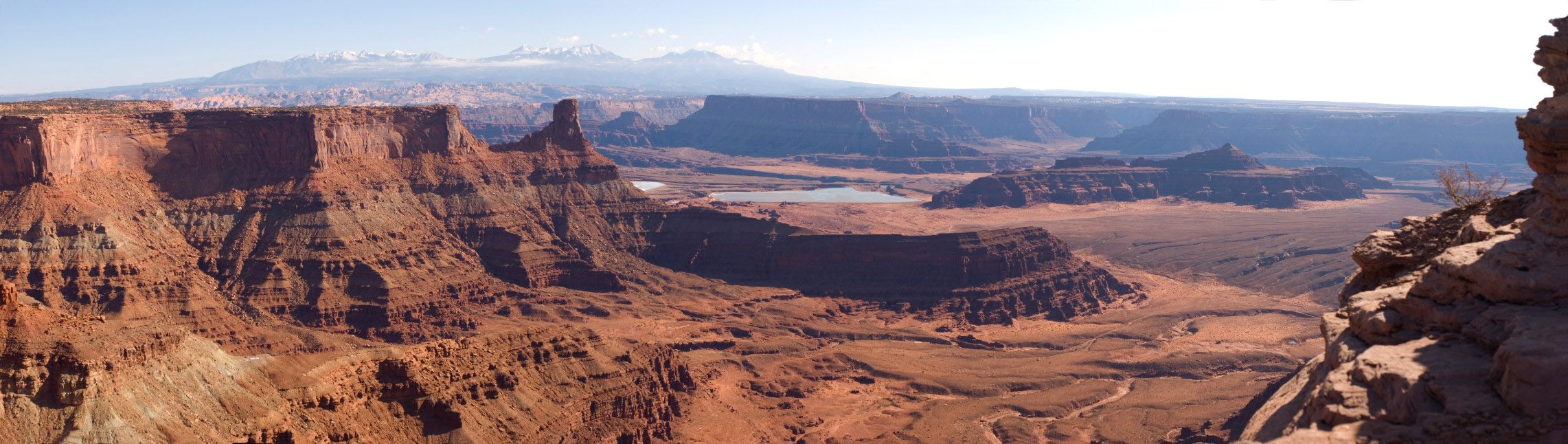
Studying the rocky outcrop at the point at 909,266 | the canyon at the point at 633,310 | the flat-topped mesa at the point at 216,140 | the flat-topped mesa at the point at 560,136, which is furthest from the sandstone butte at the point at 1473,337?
the flat-topped mesa at the point at 560,136

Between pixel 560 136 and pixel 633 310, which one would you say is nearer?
pixel 633 310

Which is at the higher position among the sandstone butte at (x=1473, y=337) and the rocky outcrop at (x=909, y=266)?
the sandstone butte at (x=1473, y=337)

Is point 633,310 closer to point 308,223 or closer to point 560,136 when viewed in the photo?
point 308,223

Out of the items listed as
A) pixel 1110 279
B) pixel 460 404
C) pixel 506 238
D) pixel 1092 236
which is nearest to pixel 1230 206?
pixel 1092 236

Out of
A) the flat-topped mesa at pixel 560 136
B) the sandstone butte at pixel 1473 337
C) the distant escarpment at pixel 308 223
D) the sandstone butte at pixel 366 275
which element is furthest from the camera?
the flat-topped mesa at pixel 560 136

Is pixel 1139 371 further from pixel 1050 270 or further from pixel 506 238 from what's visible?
pixel 506 238

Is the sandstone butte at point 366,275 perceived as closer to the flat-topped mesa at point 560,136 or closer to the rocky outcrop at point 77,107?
the flat-topped mesa at point 560,136

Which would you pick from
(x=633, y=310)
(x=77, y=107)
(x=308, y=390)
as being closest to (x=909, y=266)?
(x=633, y=310)
